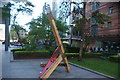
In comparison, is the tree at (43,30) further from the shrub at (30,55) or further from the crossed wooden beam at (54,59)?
the crossed wooden beam at (54,59)

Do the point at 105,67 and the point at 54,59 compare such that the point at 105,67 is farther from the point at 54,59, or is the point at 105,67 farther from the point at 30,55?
the point at 30,55

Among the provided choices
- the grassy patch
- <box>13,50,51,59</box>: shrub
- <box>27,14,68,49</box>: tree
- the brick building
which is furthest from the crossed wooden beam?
the brick building

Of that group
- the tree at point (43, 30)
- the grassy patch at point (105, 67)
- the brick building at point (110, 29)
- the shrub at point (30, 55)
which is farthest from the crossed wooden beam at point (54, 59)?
the brick building at point (110, 29)

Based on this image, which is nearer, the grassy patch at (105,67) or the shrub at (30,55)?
the grassy patch at (105,67)

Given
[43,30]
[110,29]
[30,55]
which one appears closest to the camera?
[30,55]

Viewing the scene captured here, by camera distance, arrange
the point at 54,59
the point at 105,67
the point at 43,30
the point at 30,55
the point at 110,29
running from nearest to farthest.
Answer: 1. the point at 54,59
2. the point at 105,67
3. the point at 30,55
4. the point at 43,30
5. the point at 110,29

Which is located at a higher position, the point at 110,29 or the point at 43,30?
the point at 110,29

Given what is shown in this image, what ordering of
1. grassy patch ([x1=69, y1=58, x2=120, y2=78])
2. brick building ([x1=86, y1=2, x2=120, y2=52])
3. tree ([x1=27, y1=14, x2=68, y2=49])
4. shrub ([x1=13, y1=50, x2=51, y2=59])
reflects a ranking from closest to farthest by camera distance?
1. grassy patch ([x1=69, y1=58, x2=120, y2=78])
2. shrub ([x1=13, y1=50, x2=51, y2=59])
3. tree ([x1=27, y1=14, x2=68, y2=49])
4. brick building ([x1=86, y1=2, x2=120, y2=52])

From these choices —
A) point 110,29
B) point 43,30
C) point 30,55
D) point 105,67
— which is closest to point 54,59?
point 105,67

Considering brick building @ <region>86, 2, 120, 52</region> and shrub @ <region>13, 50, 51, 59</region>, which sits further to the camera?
brick building @ <region>86, 2, 120, 52</region>

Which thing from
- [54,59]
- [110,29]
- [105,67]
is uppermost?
[110,29]

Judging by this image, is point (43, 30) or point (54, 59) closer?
point (54, 59)

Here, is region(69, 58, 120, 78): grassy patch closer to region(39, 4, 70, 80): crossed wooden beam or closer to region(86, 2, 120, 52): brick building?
region(39, 4, 70, 80): crossed wooden beam

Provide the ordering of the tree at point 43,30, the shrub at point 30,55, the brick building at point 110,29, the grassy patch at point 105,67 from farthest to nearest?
the brick building at point 110,29, the tree at point 43,30, the shrub at point 30,55, the grassy patch at point 105,67
